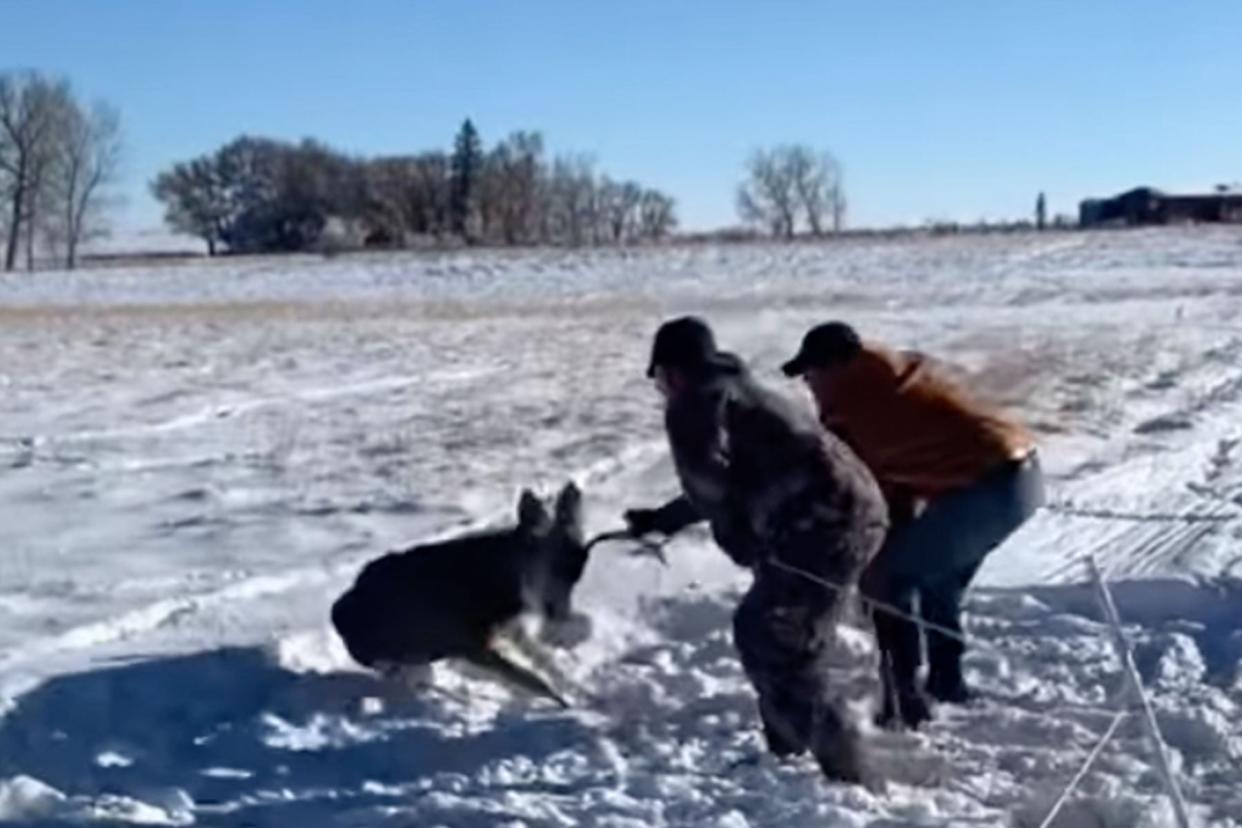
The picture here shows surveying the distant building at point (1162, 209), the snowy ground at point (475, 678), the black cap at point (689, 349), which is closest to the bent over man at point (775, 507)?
the black cap at point (689, 349)

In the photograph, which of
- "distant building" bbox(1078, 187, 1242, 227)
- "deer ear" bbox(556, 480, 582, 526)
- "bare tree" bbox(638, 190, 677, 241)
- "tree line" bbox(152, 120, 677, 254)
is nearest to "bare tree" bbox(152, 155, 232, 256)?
"tree line" bbox(152, 120, 677, 254)

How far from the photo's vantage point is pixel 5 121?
10494cm

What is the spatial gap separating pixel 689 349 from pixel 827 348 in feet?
2.83

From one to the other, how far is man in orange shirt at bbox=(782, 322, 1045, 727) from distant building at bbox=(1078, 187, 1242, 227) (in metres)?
88.8

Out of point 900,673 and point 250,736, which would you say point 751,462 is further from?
point 250,736

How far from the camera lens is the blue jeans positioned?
7602 mm

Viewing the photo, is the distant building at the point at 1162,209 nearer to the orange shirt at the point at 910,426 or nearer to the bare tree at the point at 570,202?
the bare tree at the point at 570,202

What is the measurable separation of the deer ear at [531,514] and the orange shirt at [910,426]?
147 centimetres

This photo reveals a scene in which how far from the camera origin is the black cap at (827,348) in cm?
737

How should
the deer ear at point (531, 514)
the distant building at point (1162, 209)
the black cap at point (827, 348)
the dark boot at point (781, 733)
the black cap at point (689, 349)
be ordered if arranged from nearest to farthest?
the black cap at point (689, 349)
the dark boot at point (781, 733)
the black cap at point (827, 348)
the deer ear at point (531, 514)
the distant building at point (1162, 209)

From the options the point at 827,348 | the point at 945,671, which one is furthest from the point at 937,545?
the point at 827,348

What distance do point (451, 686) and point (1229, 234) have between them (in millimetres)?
56677

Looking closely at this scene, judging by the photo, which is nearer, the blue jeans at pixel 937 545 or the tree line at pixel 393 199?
the blue jeans at pixel 937 545

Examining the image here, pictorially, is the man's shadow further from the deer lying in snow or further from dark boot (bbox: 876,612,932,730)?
dark boot (bbox: 876,612,932,730)
